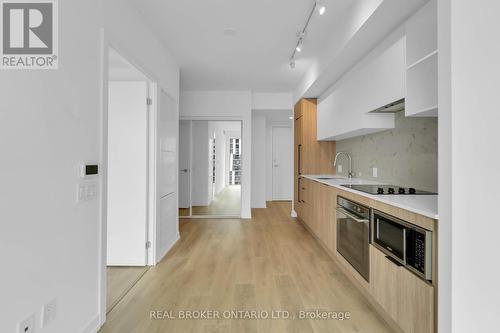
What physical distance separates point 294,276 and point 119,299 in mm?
1679

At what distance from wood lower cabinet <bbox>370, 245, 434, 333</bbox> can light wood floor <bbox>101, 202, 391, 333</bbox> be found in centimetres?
25

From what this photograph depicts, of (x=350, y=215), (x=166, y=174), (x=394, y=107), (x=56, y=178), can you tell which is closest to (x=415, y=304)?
(x=350, y=215)

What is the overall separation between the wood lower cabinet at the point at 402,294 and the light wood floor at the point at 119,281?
2.16m

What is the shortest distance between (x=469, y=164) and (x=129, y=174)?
9.73 ft

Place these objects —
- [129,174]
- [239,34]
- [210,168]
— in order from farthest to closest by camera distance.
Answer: [210,168] → [239,34] → [129,174]

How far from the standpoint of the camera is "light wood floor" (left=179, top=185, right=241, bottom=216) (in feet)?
18.8

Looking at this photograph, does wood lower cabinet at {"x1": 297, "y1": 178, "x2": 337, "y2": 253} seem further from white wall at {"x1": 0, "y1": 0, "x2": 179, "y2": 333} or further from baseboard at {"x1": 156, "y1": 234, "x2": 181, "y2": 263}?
white wall at {"x1": 0, "y1": 0, "x2": 179, "y2": 333}

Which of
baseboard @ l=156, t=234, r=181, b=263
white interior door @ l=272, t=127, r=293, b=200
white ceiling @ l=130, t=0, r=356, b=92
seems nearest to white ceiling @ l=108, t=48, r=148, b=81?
white ceiling @ l=130, t=0, r=356, b=92

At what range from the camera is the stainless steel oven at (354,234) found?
220 cm

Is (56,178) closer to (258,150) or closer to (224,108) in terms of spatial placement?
(224,108)

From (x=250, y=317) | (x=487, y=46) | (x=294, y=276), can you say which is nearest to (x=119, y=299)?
(x=250, y=317)

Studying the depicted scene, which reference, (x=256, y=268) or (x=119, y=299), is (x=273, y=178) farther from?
(x=119, y=299)

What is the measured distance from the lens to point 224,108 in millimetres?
5445

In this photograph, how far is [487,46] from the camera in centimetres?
112
